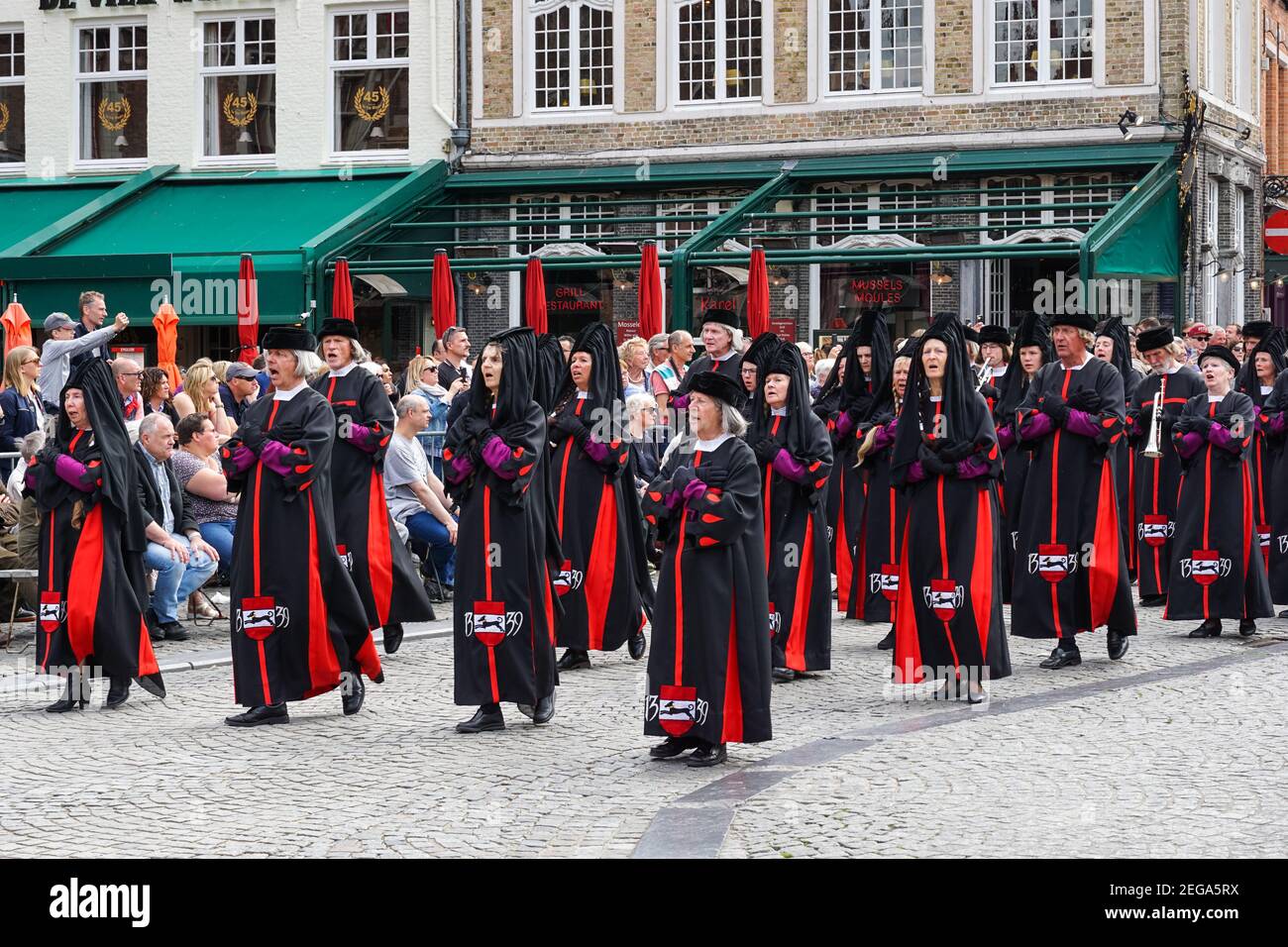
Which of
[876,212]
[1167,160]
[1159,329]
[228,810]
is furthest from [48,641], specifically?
[1167,160]

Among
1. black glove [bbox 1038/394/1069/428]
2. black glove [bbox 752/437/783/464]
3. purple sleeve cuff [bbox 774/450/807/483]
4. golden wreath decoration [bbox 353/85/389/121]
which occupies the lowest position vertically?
purple sleeve cuff [bbox 774/450/807/483]

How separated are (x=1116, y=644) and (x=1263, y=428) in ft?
11.2

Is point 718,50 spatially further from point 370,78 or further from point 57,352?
point 57,352

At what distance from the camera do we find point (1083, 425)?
11.7m

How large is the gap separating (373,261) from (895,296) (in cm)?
660

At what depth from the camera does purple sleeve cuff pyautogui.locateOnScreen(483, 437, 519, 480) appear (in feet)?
31.5

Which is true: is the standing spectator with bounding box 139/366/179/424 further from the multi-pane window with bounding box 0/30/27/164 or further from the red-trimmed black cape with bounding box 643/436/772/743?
the multi-pane window with bounding box 0/30/27/164

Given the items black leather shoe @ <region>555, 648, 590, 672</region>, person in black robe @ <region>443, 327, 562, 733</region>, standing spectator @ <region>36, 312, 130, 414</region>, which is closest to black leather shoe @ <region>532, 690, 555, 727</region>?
person in black robe @ <region>443, 327, 562, 733</region>

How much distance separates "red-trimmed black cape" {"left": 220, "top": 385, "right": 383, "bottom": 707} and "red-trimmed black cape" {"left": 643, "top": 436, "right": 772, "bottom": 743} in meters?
1.95

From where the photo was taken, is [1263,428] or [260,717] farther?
[1263,428]

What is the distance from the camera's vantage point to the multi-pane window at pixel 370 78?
2750 centimetres

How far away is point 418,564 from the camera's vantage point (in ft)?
51.8

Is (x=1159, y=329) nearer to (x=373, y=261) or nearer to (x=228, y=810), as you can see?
(x=228, y=810)

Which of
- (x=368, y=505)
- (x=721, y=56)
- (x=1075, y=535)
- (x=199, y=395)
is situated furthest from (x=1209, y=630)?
(x=721, y=56)
